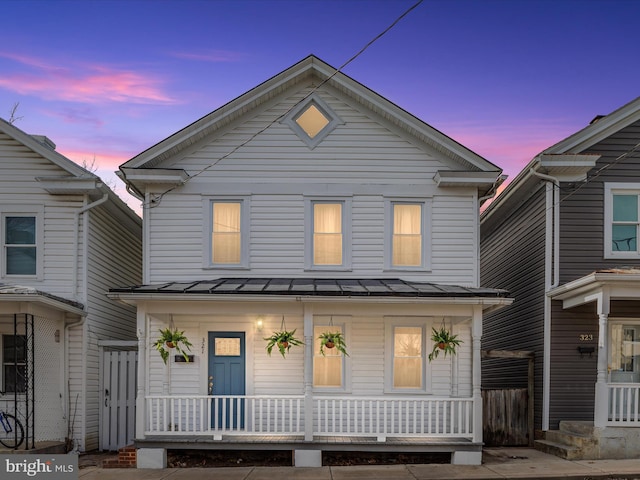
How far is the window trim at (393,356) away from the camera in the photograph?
11891 mm

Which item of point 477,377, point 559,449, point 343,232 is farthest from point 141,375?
point 559,449

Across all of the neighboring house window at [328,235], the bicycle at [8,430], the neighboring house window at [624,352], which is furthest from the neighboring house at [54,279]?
the neighboring house window at [624,352]

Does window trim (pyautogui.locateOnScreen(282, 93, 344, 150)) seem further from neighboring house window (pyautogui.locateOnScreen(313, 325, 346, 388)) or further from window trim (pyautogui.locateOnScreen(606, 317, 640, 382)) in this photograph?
window trim (pyautogui.locateOnScreen(606, 317, 640, 382))

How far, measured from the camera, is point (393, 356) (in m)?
12.0

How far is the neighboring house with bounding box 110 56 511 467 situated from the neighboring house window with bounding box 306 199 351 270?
3 centimetres

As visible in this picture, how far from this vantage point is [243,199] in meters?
12.4

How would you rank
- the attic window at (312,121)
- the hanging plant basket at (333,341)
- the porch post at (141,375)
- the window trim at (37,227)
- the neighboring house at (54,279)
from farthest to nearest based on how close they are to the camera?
the attic window at (312,121) < the window trim at (37,227) < the neighboring house at (54,279) < the hanging plant basket at (333,341) < the porch post at (141,375)

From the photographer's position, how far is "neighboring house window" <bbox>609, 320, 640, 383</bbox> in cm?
1229

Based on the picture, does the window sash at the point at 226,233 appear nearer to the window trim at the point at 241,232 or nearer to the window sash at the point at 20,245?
the window trim at the point at 241,232

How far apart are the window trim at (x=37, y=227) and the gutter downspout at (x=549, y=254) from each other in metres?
10.9

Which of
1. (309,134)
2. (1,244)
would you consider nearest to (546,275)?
(309,134)

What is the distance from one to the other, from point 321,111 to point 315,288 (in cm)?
419

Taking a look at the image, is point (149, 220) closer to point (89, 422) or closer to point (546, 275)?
point (89, 422)

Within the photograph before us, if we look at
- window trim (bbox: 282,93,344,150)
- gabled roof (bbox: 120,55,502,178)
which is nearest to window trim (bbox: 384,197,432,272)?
gabled roof (bbox: 120,55,502,178)
